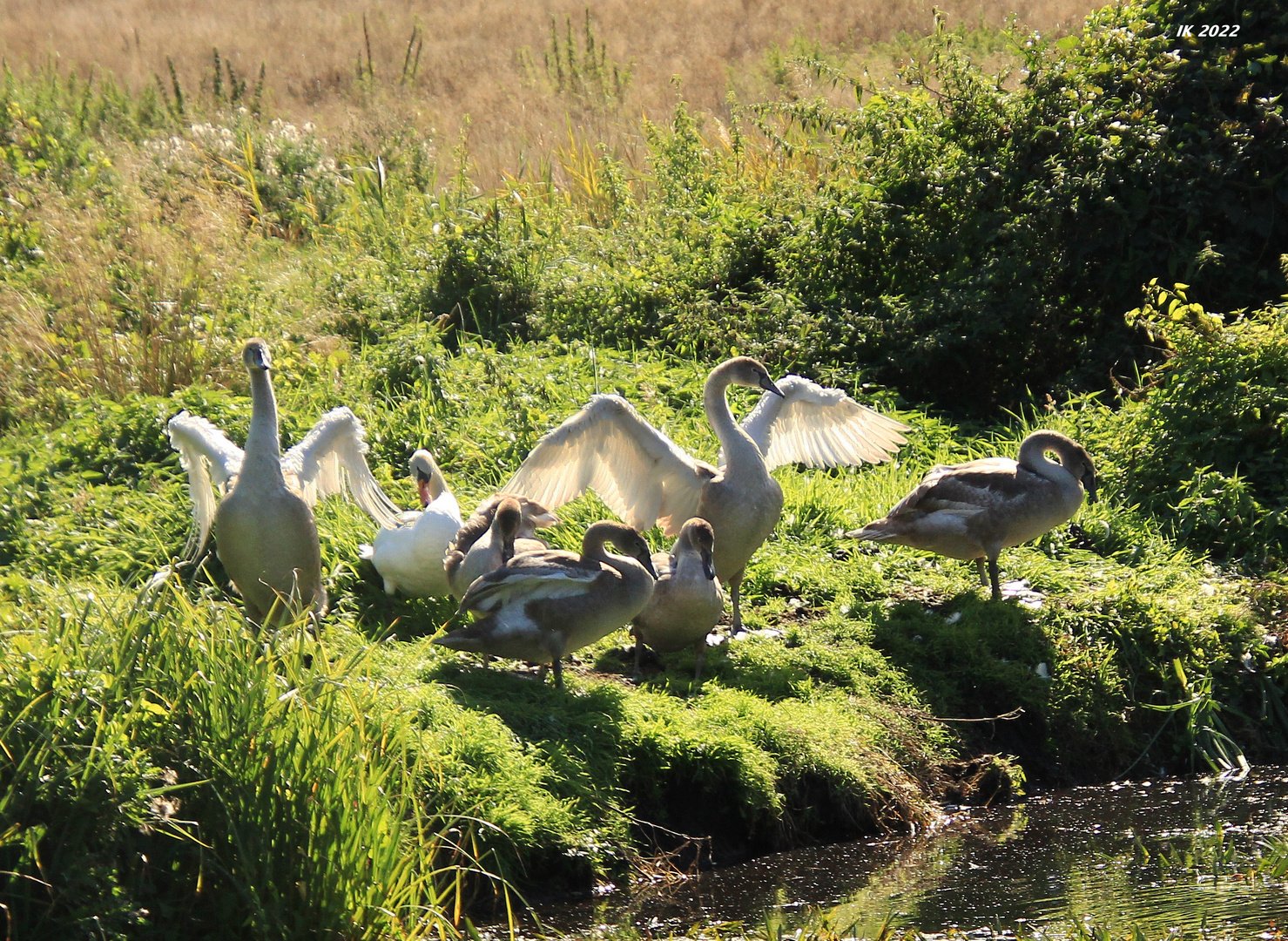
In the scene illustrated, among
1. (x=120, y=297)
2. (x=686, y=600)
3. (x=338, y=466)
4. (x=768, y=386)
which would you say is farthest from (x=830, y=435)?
(x=120, y=297)

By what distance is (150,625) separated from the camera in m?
4.14

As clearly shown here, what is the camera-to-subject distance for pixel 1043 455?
712cm

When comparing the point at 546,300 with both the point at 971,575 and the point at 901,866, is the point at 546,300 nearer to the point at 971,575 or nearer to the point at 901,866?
the point at 971,575

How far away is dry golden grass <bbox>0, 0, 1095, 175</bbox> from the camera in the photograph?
685 inches

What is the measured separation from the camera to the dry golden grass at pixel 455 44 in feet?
57.1

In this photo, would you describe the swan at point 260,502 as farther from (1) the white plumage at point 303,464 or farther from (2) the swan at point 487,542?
(2) the swan at point 487,542

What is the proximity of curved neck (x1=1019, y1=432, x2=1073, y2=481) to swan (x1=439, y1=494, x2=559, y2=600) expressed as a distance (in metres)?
2.64

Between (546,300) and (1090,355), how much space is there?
14.4ft

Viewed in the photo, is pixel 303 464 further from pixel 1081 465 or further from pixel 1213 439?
pixel 1213 439

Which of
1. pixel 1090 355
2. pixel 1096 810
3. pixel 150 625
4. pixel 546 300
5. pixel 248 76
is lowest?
pixel 1096 810

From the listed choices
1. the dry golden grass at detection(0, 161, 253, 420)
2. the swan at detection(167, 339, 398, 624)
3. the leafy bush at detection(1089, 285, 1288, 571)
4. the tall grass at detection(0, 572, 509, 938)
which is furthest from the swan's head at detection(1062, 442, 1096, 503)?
the dry golden grass at detection(0, 161, 253, 420)

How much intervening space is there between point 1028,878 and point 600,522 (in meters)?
2.39

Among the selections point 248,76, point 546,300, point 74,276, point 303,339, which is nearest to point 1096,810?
point 546,300

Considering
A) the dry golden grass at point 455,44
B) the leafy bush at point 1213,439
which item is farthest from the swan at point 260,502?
the dry golden grass at point 455,44
